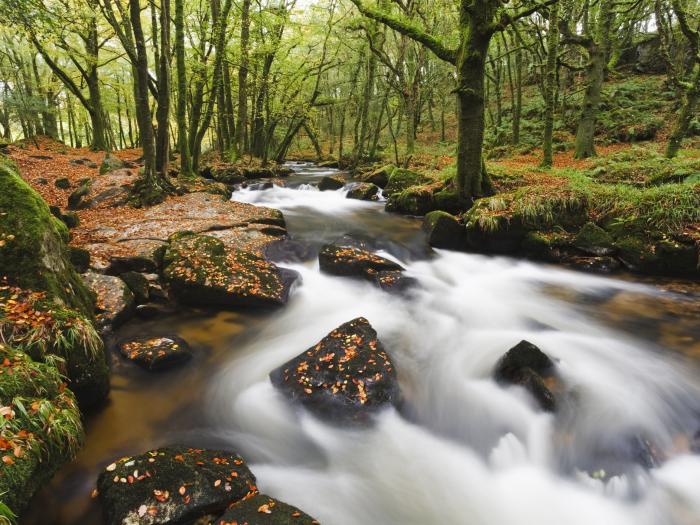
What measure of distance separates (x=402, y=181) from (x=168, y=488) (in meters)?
12.3

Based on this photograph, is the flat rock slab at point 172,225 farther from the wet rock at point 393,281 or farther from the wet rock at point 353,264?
the wet rock at point 393,281

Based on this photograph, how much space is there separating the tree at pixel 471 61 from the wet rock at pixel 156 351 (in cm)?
800

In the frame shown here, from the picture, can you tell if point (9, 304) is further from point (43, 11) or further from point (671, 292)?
point (43, 11)

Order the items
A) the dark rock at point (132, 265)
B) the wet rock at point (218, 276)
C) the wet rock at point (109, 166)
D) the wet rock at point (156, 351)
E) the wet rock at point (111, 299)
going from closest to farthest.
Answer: the wet rock at point (156, 351) → the wet rock at point (111, 299) → the wet rock at point (218, 276) → the dark rock at point (132, 265) → the wet rock at point (109, 166)

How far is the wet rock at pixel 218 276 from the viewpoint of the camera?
608 centimetres

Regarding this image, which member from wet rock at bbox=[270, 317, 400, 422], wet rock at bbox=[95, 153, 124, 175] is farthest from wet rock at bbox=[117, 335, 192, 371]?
wet rock at bbox=[95, 153, 124, 175]

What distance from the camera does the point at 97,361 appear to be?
3.81 metres

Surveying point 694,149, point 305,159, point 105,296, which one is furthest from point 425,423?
point 305,159

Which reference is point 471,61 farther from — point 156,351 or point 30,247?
point 30,247

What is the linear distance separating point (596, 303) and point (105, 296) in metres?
7.83

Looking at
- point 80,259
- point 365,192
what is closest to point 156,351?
point 80,259

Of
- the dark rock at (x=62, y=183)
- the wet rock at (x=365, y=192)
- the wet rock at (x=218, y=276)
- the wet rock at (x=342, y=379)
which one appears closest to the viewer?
the wet rock at (x=342, y=379)

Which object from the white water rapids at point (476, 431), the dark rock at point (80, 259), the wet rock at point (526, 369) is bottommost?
the white water rapids at point (476, 431)

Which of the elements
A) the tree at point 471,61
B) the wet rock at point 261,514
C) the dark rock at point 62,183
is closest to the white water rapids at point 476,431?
the wet rock at point 261,514
